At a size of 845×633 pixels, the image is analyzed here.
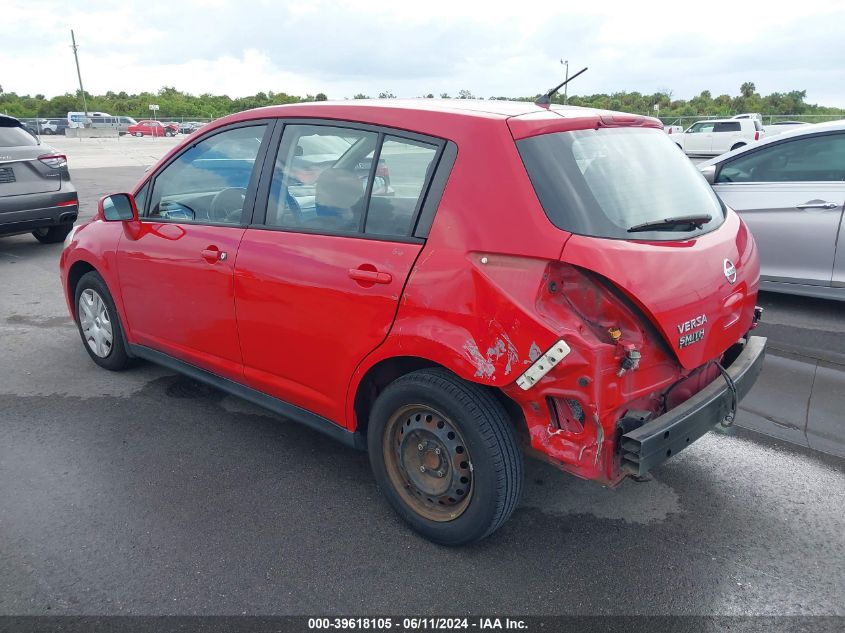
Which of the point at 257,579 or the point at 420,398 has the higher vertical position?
the point at 420,398

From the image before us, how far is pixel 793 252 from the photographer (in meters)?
5.81

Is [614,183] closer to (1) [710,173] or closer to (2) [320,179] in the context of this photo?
(2) [320,179]

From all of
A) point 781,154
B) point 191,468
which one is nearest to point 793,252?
point 781,154

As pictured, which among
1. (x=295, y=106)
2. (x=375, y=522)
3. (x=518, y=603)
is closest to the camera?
(x=518, y=603)

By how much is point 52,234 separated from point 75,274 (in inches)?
219

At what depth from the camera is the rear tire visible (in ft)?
31.7

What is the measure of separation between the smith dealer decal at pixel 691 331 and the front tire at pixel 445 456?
0.75m

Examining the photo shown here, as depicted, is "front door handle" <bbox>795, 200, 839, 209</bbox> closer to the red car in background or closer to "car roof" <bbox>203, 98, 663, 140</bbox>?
"car roof" <bbox>203, 98, 663, 140</bbox>

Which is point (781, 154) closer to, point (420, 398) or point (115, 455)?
point (420, 398)

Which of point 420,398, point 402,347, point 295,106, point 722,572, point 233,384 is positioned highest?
point 295,106

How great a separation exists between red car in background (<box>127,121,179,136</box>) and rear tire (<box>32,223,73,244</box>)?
142 feet

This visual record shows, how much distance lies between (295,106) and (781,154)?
465 cm

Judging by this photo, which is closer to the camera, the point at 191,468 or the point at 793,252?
the point at 191,468

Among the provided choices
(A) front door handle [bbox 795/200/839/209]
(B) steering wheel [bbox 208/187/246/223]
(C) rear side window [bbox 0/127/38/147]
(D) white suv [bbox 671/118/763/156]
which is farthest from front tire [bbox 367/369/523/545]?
(D) white suv [bbox 671/118/763/156]
